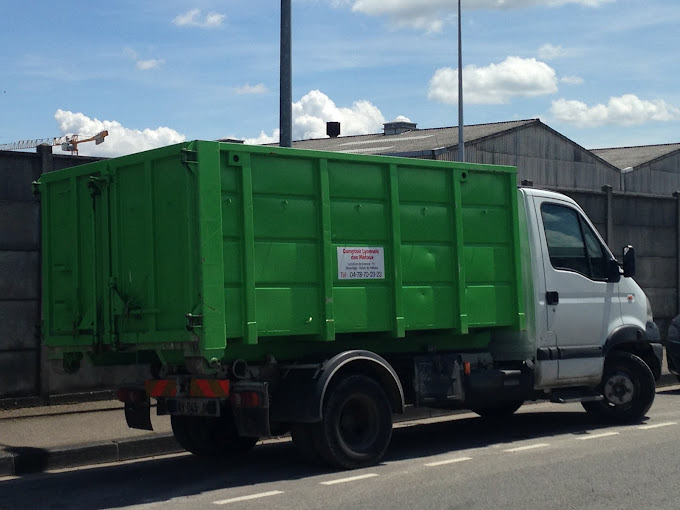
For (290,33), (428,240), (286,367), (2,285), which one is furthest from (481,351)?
(2,285)

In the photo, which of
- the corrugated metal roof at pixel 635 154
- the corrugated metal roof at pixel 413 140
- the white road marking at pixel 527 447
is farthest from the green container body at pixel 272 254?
the corrugated metal roof at pixel 635 154

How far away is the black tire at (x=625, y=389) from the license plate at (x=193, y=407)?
4838mm

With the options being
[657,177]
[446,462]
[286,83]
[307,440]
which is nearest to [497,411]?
[446,462]

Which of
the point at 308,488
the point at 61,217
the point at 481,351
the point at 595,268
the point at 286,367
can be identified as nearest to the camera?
the point at 308,488

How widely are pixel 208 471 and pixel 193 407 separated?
90 centimetres

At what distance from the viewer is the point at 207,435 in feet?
32.4

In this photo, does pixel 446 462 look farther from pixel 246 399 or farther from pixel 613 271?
pixel 613 271

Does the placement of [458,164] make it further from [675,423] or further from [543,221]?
[675,423]

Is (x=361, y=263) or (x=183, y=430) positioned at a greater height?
(x=361, y=263)

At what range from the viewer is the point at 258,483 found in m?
8.48

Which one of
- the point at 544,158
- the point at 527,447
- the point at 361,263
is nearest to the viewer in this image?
the point at 361,263

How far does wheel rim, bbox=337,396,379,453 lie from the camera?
9031 millimetres

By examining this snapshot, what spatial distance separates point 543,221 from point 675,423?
9.07 feet

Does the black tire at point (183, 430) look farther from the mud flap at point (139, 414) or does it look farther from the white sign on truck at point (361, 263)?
the white sign on truck at point (361, 263)
